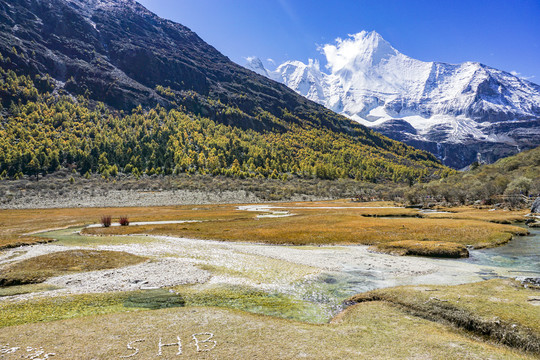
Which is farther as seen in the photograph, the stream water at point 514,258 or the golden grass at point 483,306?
the stream water at point 514,258

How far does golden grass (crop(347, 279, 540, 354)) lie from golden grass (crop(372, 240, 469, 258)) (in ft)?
45.6

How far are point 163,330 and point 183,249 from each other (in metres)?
25.6

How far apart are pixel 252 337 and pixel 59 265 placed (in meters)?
23.9

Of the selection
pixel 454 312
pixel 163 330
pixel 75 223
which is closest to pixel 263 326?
pixel 163 330

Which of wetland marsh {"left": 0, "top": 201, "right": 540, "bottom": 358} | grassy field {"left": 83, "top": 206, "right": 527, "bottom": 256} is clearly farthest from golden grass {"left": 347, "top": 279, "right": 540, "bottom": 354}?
grassy field {"left": 83, "top": 206, "right": 527, "bottom": 256}

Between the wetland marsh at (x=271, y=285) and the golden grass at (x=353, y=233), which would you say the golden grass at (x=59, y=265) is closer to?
the wetland marsh at (x=271, y=285)

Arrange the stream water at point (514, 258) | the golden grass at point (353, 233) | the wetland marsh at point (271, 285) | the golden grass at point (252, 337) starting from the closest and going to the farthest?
1. the golden grass at point (252, 337)
2. the wetland marsh at point (271, 285)
3. the stream water at point (514, 258)
4. the golden grass at point (353, 233)

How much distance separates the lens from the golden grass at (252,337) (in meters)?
11.9

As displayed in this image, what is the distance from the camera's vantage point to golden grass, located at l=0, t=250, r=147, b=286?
23.7 m

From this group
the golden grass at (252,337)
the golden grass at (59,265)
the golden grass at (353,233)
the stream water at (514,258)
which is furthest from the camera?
the golden grass at (353,233)

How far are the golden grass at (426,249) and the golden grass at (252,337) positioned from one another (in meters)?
22.3

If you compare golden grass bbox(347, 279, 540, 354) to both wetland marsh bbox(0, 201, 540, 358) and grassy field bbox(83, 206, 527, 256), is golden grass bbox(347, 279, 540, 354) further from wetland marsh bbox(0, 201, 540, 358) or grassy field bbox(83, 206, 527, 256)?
grassy field bbox(83, 206, 527, 256)

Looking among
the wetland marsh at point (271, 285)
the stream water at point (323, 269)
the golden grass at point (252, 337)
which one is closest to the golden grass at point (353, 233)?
the wetland marsh at point (271, 285)

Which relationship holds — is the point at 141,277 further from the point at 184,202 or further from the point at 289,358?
the point at 184,202
